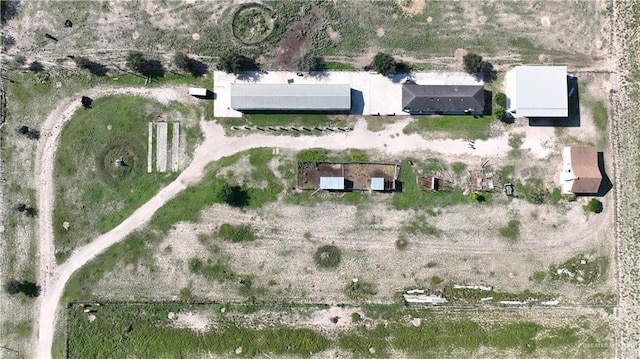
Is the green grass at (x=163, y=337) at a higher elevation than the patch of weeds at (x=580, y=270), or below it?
below

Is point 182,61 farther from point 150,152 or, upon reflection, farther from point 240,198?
point 240,198

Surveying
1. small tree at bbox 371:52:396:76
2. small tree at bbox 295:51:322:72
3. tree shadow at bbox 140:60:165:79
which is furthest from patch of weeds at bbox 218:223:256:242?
small tree at bbox 371:52:396:76

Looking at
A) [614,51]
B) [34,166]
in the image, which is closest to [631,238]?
[614,51]

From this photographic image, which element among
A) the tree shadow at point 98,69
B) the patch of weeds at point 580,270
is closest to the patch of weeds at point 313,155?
the tree shadow at point 98,69

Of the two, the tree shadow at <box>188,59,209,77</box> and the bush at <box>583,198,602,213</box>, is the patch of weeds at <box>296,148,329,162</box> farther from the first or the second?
the bush at <box>583,198,602,213</box>

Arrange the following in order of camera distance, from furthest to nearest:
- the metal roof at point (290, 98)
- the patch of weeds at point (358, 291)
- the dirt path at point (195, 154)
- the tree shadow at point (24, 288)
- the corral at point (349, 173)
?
the corral at point (349, 173) → the dirt path at point (195, 154) → the patch of weeds at point (358, 291) → the tree shadow at point (24, 288) → the metal roof at point (290, 98)

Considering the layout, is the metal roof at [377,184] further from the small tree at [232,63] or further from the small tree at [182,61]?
the small tree at [182,61]
